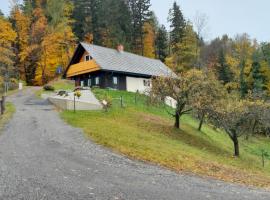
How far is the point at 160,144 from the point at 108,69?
22945 mm

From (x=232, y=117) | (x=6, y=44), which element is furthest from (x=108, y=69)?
(x=232, y=117)

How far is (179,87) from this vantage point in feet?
88.4

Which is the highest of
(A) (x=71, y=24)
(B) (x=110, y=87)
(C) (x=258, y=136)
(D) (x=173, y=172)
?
(A) (x=71, y=24)

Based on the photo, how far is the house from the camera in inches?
1704

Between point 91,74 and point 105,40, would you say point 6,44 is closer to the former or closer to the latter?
point 91,74

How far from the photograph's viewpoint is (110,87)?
4359cm

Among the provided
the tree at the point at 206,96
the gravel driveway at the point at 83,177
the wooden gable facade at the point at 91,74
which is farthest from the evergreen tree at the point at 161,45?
the gravel driveway at the point at 83,177

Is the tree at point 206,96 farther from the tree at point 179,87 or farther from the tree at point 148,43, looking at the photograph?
the tree at point 148,43

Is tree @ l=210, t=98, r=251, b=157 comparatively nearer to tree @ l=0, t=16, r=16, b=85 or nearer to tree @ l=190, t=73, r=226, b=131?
tree @ l=190, t=73, r=226, b=131

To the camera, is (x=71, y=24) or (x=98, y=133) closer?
(x=98, y=133)

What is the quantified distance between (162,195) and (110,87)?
3380cm

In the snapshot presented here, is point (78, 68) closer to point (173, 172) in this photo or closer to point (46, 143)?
point (46, 143)

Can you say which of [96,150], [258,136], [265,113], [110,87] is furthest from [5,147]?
[258,136]

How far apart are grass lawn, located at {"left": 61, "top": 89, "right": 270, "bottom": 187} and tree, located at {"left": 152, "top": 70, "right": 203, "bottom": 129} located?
2.07 meters
